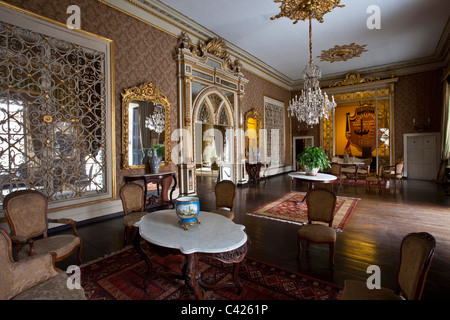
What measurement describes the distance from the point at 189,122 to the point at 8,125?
3367mm

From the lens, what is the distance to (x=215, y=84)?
265 inches

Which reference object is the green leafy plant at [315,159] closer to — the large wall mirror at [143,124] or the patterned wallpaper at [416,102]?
the large wall mirror at [143,124]

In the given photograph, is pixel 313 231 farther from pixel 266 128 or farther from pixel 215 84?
pixel 266 128

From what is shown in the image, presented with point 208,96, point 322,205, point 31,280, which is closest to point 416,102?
point 208,96

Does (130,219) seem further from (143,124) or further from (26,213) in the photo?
(143,124)

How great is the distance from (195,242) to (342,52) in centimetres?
851

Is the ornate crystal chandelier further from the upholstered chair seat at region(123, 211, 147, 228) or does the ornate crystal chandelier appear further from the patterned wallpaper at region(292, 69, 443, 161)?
→ the patterned wallpaper at region(292, 69, 443, 161)

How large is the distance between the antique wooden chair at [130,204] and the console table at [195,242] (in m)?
0.84

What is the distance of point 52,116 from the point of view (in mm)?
3627

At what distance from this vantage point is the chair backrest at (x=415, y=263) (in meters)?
1.21

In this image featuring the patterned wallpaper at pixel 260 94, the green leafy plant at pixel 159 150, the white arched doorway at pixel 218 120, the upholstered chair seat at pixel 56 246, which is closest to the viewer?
the upholstered chair seat at pixel 56 246

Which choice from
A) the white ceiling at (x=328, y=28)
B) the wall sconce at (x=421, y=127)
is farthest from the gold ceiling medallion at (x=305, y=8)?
the wall sconce at (x=421, y=127)
